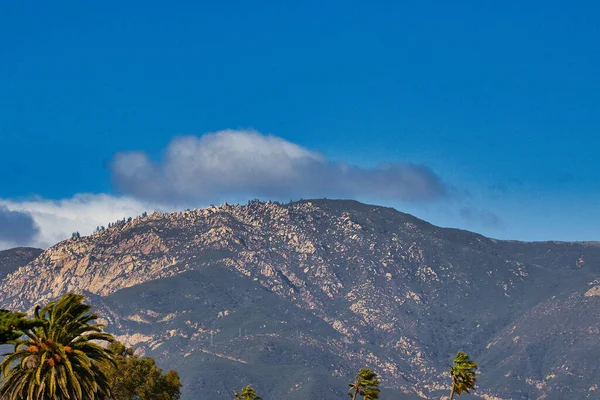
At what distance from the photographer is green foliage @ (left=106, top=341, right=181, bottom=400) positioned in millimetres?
122000

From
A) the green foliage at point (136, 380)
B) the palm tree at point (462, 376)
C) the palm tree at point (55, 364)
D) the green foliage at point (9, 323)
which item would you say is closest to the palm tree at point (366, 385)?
the palm tree at point (462, 376)

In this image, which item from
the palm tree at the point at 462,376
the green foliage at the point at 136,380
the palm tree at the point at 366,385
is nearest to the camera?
the palm tree at the point at 462,376

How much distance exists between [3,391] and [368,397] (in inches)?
2694

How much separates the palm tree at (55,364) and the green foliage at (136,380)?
5021 cm

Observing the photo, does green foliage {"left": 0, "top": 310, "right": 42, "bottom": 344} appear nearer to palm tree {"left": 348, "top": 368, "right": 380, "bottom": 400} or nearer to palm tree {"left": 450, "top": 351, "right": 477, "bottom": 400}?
palm tree {"left": 450, "top": 351, "right": 477, "bottom": 400}

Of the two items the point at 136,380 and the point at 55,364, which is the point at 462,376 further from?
the point at 55,364

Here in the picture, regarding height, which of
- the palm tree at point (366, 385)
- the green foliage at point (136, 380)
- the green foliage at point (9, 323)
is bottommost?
the green foliage at point (9, 323)

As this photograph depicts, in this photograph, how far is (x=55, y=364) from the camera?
221 ft

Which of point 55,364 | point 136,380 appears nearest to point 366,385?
point 136,380

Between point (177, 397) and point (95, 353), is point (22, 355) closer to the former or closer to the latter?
point (95, 353)

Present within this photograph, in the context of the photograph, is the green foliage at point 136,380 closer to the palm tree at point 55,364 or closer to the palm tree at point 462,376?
the palm tree at point 462,376

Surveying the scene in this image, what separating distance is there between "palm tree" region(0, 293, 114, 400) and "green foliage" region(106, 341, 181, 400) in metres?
50.2

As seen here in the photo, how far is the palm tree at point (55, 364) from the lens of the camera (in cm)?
6650

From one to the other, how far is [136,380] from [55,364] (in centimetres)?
5807
